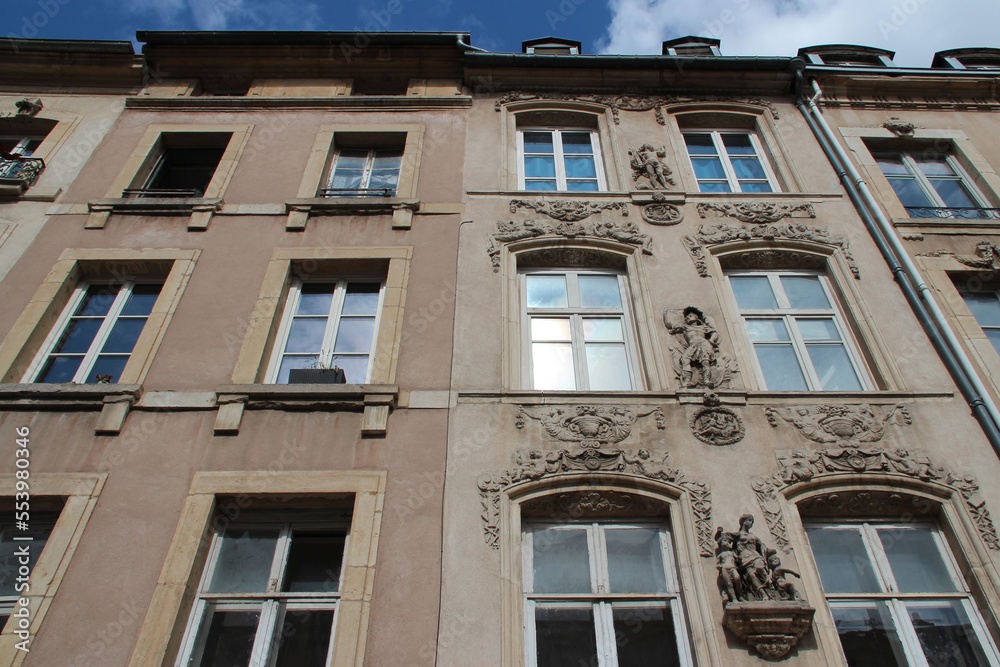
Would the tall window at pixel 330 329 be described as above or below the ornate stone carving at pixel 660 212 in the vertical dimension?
below

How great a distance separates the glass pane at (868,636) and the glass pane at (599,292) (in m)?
4.19

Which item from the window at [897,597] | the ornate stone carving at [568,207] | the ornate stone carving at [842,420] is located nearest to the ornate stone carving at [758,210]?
the ornate stone carving at [568,207]

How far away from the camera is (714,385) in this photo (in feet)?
24.3

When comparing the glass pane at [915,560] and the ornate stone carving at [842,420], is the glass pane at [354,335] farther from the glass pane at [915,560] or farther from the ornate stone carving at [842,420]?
the glass pane at [915,560]

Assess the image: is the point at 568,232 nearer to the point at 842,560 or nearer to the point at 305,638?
the point at 842,560

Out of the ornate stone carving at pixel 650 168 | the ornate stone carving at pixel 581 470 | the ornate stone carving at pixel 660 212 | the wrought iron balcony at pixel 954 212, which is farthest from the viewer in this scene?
the ornate stone carving at pixel 650 168

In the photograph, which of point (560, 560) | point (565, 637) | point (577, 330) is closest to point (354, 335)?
point (577, 330)

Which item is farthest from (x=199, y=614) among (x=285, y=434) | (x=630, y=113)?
(x=630, y=113)

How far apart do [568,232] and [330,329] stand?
338cm

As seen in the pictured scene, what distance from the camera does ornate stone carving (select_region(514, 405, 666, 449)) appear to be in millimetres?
6957

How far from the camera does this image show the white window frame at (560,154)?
35.1 ft

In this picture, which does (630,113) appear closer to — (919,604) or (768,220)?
(768,220)

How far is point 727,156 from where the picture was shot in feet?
36.9

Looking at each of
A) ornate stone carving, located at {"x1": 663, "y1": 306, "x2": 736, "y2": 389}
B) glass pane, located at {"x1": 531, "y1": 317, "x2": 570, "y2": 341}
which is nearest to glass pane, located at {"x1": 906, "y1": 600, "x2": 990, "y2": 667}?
ornate stone carving, located at {"x1": 663, "y1": 306, "x2": 736, "y2": 389}
